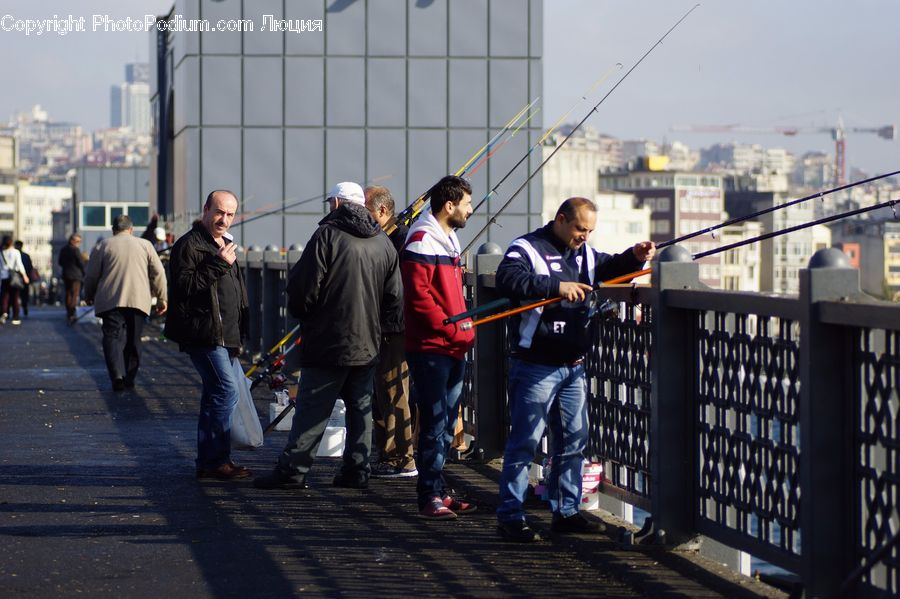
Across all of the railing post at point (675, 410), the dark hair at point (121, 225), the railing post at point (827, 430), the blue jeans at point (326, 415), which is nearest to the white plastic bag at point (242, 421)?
the blue jeans at point (326, 415)

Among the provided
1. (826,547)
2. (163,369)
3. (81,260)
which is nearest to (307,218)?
(81,260)

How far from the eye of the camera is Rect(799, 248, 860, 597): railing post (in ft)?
19.0

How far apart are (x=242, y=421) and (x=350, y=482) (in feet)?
3.60

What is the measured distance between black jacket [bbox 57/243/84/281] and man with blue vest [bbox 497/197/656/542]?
1033 inches

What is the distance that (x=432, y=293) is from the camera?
8.45m

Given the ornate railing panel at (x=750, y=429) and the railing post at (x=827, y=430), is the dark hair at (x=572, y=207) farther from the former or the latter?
the railing post at (x=827, y=430)

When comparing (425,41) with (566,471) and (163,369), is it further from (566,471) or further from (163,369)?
(566,471)

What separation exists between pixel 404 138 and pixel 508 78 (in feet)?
9.83

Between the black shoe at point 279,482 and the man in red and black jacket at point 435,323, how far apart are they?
1135mm

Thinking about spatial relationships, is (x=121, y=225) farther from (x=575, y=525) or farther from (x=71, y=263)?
(x=71, y=263)

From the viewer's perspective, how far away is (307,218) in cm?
4288

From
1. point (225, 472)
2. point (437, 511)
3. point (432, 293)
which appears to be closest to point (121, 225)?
point (225, 472)

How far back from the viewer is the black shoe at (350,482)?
9.41 metres

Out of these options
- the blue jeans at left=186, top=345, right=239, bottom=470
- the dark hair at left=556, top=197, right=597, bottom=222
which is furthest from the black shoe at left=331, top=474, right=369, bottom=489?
the dark hair at left=556, top=197, right=597, bottom=222
